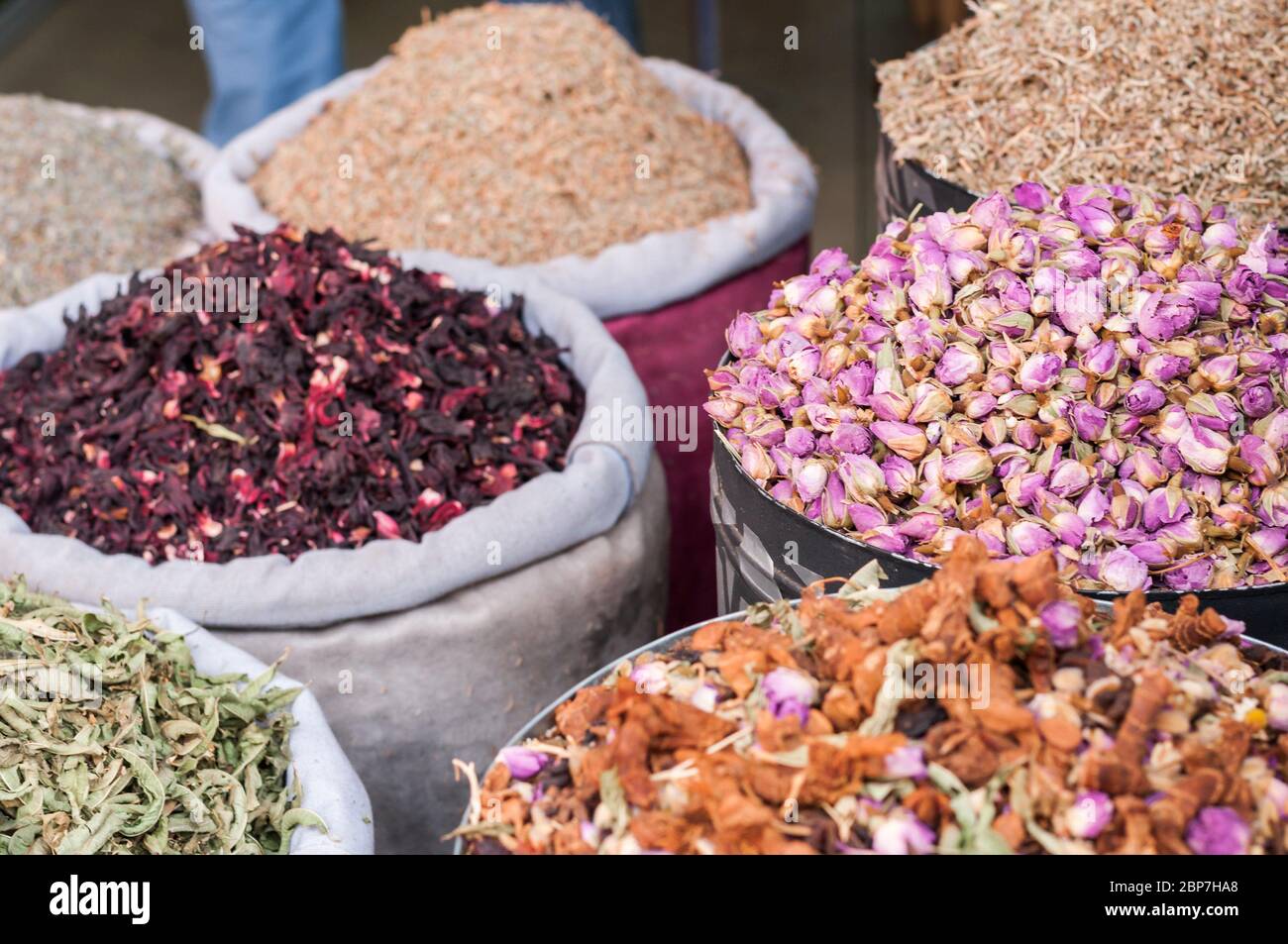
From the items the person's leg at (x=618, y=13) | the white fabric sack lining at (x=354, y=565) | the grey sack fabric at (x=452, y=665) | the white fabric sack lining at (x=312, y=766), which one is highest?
the person's leg at (x=618, y=13)

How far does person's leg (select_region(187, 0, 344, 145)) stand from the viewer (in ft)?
8.41

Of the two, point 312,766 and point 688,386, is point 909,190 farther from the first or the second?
point 312,766

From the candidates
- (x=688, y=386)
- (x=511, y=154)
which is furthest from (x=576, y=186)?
(x=688, y=386)

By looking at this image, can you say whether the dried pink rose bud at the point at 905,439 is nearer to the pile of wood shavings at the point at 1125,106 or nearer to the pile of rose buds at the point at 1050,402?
the pile of rose buds at the point at 1050,402

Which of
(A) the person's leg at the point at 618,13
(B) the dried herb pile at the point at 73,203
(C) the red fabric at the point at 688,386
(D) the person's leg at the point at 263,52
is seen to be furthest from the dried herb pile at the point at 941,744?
(A) the person's leg at the point at 618,13

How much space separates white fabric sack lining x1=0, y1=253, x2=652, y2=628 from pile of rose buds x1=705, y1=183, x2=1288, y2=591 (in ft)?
1.01

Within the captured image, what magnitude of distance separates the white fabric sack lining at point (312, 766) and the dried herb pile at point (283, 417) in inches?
6.3

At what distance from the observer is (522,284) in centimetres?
176

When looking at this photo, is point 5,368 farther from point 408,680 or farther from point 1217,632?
point 1217,632

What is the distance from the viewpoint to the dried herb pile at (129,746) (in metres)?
1.05

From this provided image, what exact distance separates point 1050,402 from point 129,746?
0.81 meters

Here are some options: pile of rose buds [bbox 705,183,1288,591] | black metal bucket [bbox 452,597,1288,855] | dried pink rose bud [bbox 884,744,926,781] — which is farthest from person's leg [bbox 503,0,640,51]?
dried pink rose bud [bbox 884,744,926,781]

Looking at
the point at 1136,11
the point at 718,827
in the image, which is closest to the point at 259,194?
the point at 1136,11

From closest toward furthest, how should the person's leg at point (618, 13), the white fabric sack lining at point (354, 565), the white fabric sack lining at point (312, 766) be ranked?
the white fabric sack lining at point (312, 766) → the white fabric sack lining at point (354, 565) → the person's leg at point (618, 13)
